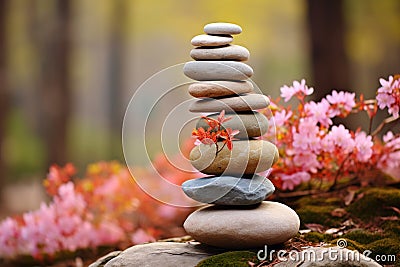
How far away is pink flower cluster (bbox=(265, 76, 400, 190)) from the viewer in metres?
2.96

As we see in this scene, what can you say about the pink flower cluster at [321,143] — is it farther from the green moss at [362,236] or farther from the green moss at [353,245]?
the green moss at [353,245]

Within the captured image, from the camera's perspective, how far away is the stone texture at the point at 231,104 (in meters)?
2.45

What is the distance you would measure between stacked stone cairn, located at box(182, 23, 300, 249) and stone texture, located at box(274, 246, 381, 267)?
0.61 feet

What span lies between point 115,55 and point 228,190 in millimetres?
14212

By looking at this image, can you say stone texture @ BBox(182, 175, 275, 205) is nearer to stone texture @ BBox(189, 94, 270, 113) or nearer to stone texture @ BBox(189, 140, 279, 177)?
stone texture @ BBox(189, 140, 279, 177)

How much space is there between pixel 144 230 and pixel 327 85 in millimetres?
2410

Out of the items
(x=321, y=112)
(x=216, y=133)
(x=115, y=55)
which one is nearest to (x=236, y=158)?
(x=216, y=133)

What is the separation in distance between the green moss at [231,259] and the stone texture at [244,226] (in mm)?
44

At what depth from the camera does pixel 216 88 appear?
2.44 m

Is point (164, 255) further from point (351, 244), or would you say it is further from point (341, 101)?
point (341, 101)

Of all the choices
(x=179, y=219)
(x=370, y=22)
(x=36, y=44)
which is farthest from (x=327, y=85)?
(x=36, y=44)

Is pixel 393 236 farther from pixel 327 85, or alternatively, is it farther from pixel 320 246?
pixel 327 85

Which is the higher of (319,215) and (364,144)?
(364,144)

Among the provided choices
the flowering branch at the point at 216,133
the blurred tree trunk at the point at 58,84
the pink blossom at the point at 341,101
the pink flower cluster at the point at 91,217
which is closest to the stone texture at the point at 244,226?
the flowering branch at the point at 216,133
